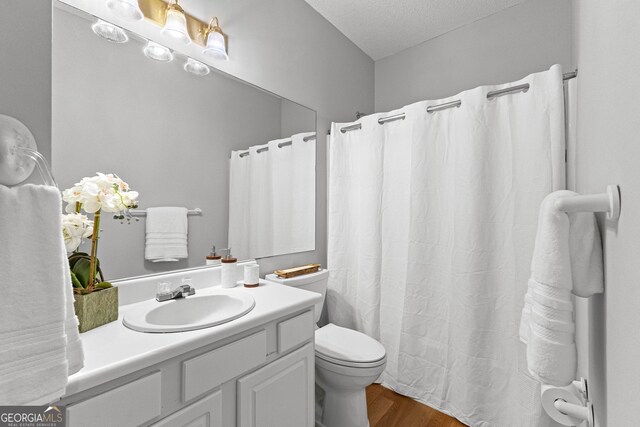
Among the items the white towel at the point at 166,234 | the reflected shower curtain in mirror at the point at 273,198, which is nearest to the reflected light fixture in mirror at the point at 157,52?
the reflected shower curtain in mirror at the point at 273,198

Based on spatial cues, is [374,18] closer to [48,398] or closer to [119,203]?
[119,203]

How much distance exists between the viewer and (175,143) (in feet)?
4.46

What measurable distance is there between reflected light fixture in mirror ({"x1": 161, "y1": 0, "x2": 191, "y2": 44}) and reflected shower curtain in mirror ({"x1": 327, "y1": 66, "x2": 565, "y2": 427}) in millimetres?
1172

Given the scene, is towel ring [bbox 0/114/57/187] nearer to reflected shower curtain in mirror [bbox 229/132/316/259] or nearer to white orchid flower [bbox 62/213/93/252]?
white orchid flower [bbox 62/213/93/252]

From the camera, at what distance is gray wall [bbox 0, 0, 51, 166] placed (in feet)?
1.93

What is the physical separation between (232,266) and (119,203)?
600 millimetres


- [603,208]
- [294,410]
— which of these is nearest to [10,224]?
[603,208]

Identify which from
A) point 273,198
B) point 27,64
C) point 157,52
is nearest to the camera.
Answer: point 27,64

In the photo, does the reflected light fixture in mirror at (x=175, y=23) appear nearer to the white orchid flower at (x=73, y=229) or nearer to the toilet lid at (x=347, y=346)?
the white orchid flower at (x=73, y=229)

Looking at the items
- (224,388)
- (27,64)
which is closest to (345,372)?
(224,388)

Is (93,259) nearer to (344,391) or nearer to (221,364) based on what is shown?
(221,364)

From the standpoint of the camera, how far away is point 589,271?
0.48m

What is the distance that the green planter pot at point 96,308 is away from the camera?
91cm

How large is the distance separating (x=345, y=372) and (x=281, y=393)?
1.37 ft
